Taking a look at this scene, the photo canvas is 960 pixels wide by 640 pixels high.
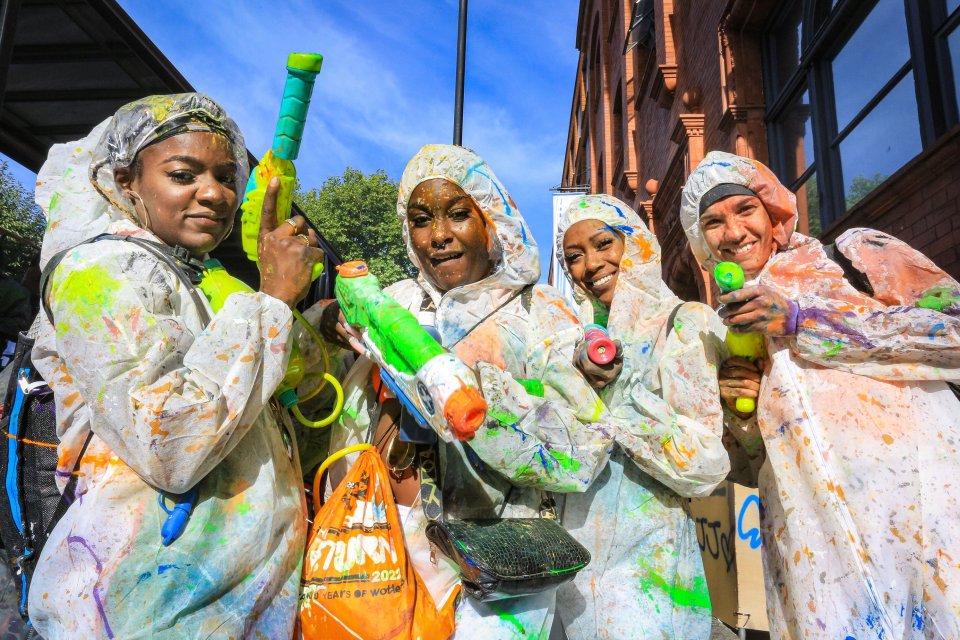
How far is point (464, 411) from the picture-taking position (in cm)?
142

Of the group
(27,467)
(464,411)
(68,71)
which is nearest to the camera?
(464,411)

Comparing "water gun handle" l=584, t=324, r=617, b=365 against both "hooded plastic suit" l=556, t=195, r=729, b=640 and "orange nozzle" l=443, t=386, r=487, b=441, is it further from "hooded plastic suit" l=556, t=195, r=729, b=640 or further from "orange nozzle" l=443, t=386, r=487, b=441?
"orange nozzle" l=443, t=386, r=487, b=441

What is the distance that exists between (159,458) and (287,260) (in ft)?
1.90

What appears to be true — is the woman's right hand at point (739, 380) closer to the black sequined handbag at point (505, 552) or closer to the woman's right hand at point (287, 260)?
the black sequined handbag at point (505, 552)

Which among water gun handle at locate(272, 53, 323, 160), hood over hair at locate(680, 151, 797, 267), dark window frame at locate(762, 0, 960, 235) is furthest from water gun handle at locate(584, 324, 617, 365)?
dark window frame at locate(762, 0, 960, 235)

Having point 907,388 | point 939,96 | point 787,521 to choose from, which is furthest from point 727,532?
point 939,96

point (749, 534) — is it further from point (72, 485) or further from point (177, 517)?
point (72, 485)

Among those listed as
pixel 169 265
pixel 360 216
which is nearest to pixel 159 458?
pixel 169 265

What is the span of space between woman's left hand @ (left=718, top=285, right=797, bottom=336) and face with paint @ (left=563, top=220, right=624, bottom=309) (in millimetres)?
578

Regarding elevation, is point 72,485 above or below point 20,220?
below

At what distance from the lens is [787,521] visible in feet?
6.34

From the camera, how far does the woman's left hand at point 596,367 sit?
194cm

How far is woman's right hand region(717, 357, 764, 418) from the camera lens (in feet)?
7.00

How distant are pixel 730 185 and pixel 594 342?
87 cm
